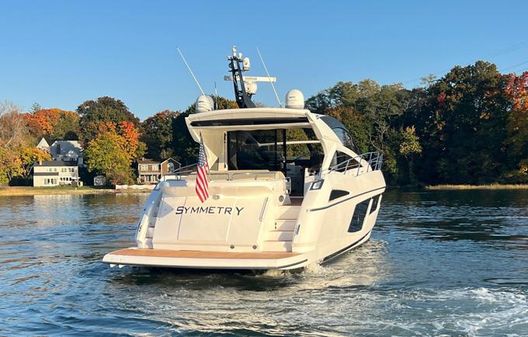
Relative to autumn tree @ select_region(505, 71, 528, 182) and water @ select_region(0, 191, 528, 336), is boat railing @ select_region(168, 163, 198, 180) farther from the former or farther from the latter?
autumn tree @ select_region(505, 71, 528, 182)

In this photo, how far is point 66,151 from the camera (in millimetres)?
120312

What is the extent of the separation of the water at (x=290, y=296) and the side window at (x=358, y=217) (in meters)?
0.69

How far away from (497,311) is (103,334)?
5.31 metres

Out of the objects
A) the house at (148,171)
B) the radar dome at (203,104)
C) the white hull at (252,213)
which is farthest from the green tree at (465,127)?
the radar dome at (203,104)

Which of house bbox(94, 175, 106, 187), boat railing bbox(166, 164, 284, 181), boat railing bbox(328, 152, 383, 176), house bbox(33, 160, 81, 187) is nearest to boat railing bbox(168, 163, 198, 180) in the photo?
boat railing bbox(166, 164, 284, 181)

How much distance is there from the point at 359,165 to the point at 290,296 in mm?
5740

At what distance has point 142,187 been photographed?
289 ft

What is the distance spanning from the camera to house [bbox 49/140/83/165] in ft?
385

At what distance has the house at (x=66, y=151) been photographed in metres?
117

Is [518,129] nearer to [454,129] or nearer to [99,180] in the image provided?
[454,129]

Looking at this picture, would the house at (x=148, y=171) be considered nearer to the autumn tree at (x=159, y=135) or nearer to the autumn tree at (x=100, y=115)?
the autumn tree at (x=159, y=135)

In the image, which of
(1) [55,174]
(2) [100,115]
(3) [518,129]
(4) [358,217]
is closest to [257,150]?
(4) [358,217]

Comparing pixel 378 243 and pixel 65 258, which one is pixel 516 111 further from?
pixel 65 258

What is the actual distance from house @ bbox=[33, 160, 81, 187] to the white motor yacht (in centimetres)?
9103
